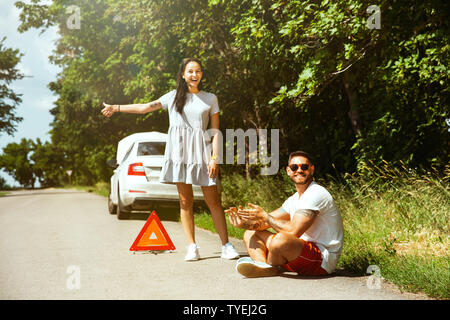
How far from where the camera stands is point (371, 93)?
38.4 feet

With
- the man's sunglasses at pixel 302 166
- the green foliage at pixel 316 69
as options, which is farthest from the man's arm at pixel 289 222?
the green foliage at pixel 316 69

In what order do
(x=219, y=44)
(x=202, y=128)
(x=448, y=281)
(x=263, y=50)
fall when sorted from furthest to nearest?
(x=219, y=44), (x=263, y=50), (x=202, y=128), (x=448, y=281)

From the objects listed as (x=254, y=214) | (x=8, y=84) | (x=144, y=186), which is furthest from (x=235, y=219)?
(x=8, y=84)

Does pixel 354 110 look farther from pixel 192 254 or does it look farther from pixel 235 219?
pixel 235 219

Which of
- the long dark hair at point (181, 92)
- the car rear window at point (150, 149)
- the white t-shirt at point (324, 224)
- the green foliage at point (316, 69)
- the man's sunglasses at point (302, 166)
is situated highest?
the green foliage at point (316, 69)

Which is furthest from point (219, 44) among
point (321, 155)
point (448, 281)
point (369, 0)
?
point (448, 281)

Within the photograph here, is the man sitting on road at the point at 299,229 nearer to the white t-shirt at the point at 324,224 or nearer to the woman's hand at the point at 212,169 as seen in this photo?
the white t-shirt at the point at 324,224

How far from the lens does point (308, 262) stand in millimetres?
4785

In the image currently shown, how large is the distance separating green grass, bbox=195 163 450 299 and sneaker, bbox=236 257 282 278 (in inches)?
36.6

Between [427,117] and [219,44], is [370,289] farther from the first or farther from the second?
[219,44]

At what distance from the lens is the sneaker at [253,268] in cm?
484

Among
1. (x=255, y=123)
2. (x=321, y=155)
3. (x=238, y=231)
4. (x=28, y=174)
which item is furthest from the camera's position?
(x=28, y=174)

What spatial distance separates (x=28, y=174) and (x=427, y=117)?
106m

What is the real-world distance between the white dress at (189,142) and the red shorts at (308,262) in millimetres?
1539
